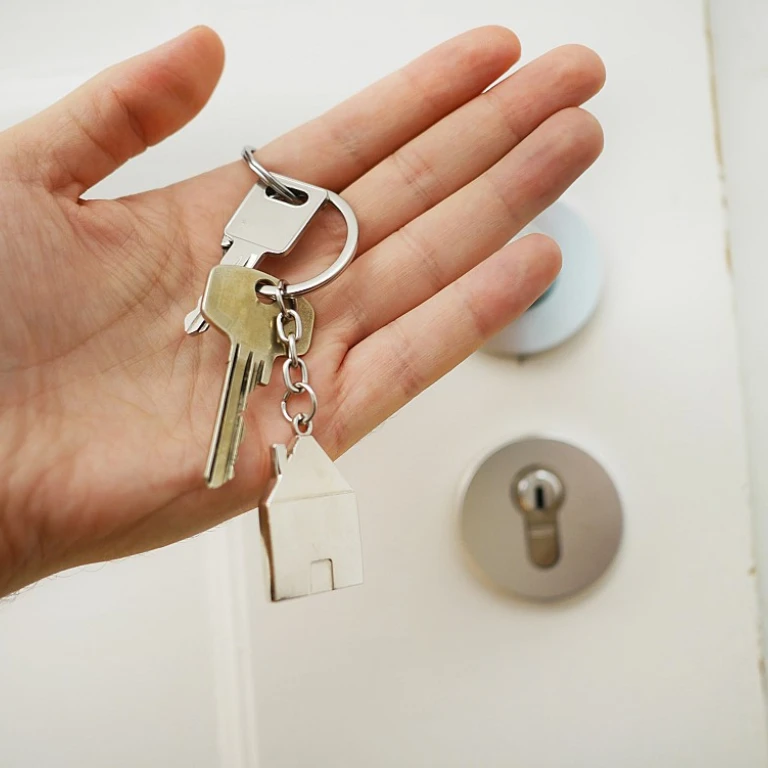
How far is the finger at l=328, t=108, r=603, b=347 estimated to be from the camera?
517 mm

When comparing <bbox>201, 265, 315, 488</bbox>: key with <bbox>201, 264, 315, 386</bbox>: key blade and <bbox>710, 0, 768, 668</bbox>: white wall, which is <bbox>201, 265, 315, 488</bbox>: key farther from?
<bbox>710, 0, 768, 668</bbox>: white wall

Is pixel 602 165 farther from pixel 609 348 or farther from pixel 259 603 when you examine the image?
pixel 259 603

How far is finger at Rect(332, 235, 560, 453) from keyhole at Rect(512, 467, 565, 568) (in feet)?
0.35

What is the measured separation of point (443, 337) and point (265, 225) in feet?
0.48

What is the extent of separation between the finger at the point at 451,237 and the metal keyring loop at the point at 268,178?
68mm

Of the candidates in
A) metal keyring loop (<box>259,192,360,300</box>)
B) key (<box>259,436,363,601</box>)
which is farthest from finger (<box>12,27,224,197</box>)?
key (<box>259,436,363,601</box>)

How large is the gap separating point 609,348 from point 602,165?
14cm

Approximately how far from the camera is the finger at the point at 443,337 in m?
0.48

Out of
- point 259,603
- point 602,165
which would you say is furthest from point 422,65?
point 259,603

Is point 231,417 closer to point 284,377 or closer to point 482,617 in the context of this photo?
point 284,377

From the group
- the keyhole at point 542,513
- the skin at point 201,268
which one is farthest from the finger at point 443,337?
the keyhole at point 542,513

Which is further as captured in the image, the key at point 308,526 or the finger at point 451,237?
the finger at point 451,237

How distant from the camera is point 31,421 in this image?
451 mm

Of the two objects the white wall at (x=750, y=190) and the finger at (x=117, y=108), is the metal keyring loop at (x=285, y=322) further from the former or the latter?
the white wall at (x=750, y=190)
